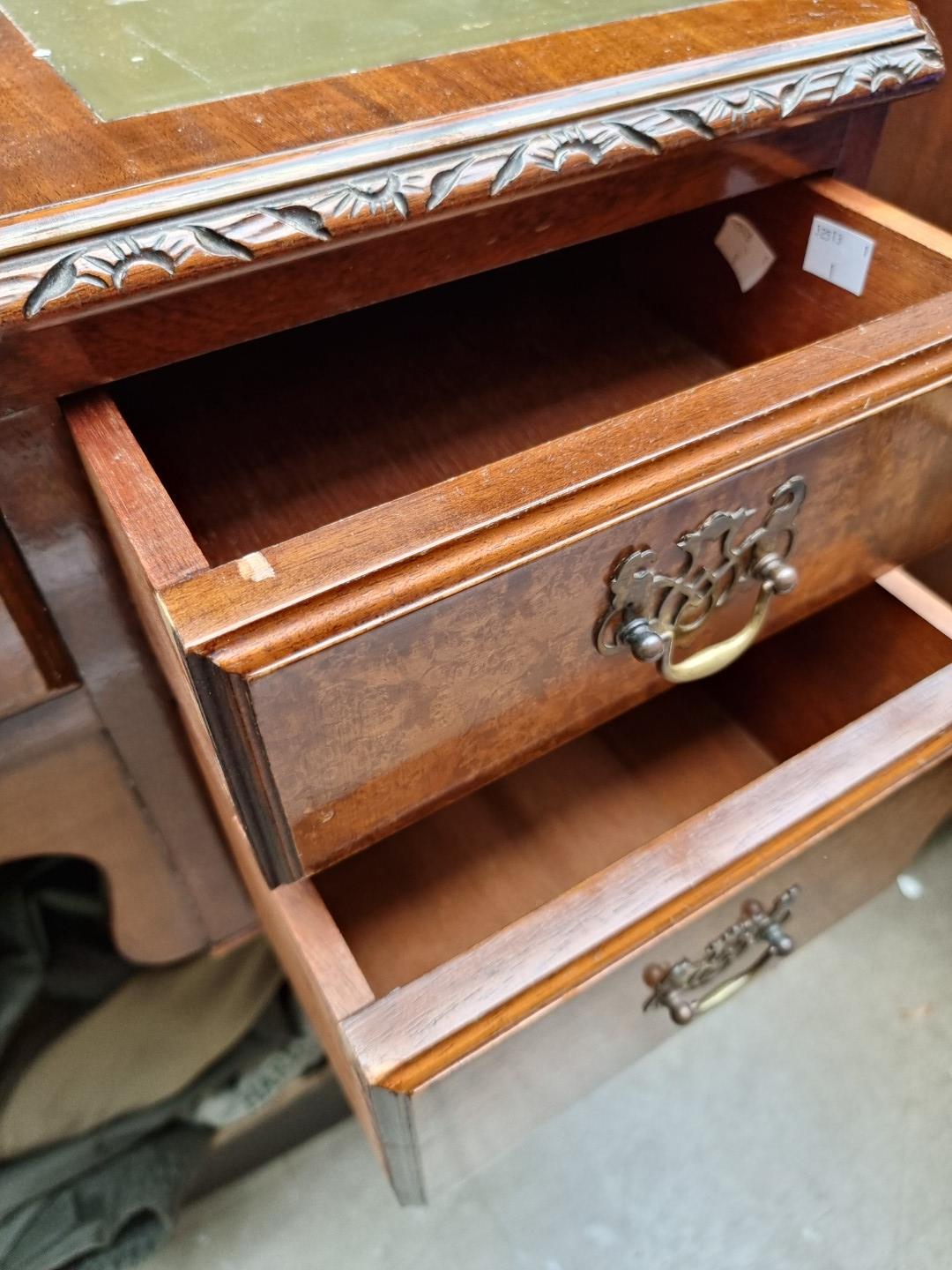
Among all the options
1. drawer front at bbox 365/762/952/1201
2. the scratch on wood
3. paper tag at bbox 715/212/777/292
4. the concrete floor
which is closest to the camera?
the scratch on wood

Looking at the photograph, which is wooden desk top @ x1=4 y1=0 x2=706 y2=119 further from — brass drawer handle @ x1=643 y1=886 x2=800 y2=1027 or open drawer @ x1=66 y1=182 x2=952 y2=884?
brass drawer handle @ x1=643 y1=886 x2=800 y2=1027

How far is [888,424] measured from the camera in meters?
0.39

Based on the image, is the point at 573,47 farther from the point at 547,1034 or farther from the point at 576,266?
the point at 547,1034

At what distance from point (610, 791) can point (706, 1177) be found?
311 millimetres

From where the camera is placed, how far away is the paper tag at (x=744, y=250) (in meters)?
0.51

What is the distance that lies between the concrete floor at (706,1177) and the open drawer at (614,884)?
0.05 metres

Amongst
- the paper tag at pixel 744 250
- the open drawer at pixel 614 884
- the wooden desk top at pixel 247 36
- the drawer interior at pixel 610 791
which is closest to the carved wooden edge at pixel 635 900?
the open drawer at pixel 614 884

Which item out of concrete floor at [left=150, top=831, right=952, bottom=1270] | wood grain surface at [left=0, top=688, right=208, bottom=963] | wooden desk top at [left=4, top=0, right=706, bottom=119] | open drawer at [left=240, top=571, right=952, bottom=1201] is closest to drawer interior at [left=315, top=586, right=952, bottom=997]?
open drawer at [left=240, top=571, right=952, bottom=1201]

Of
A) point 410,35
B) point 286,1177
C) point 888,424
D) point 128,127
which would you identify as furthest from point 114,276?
point 286,1177

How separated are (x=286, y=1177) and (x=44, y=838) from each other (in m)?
0.36

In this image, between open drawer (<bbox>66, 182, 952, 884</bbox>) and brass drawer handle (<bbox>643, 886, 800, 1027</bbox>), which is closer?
open drawer (<bbox>66, 182, 952, 884</bbox>)

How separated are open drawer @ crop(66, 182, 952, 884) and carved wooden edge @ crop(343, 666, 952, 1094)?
0.21 feet

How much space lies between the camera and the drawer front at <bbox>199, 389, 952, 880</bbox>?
31 cm

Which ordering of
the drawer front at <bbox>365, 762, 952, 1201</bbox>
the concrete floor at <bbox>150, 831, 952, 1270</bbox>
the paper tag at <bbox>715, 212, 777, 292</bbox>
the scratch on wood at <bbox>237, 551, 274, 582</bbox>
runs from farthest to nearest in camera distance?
the concrete floor at <bbox>150, 831, 952, 1270</bbox>, the paper tag at <bbox>715, 212, 777, 292</bbox>, the drawer front at <bbox>365, 762, 952, 1201</bbox>, the scratch on wood at <bbox>237, 551, 274, 582</bbox>
